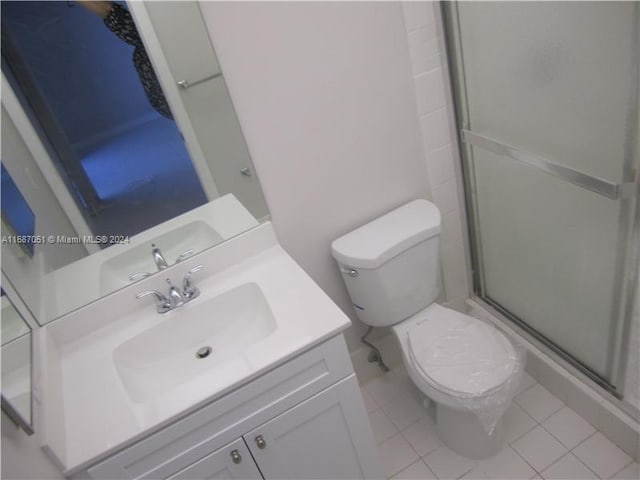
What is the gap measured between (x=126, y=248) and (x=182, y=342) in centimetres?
33

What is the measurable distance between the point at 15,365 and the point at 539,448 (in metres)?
1.67

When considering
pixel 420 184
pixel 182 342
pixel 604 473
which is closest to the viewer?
pixel 182 342

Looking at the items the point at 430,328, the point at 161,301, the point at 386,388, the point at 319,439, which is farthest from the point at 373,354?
the point at 161,301

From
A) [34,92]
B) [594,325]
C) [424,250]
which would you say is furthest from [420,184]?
[34,92]

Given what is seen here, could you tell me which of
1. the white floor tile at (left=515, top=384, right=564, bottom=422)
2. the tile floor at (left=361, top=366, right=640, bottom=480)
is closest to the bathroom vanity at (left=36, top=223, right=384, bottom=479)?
the tile floor at (left=361, top=366, right=640, bottom=480)

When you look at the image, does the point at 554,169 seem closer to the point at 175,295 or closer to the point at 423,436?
the point at 423,436

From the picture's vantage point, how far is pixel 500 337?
167cm

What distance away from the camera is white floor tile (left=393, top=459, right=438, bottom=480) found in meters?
1.76

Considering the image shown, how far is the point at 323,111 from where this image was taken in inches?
64.1

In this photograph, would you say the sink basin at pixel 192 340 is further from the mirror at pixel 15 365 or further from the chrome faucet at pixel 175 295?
the mirror at pixel 15 365

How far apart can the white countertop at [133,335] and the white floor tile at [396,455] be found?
85 centimetres

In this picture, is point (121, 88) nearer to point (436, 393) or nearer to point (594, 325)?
point (436, 393)

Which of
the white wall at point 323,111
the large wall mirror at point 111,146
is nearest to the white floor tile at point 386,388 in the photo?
the white wall at point 323,111

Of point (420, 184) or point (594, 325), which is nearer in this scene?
point (594, 325)
